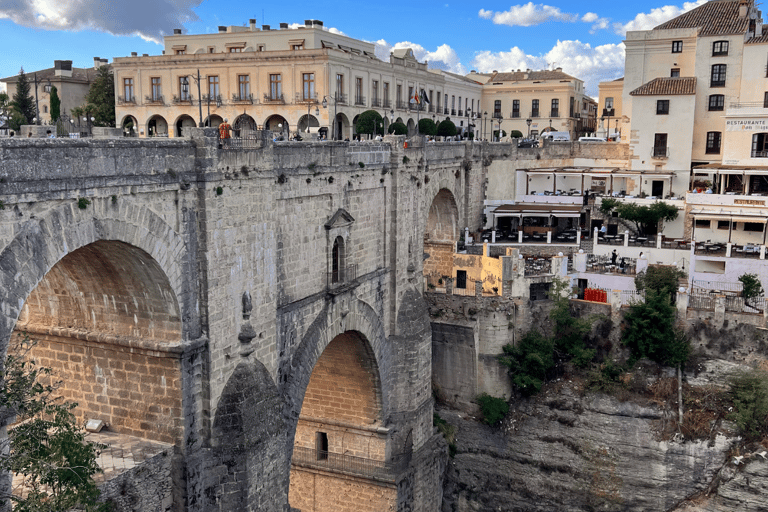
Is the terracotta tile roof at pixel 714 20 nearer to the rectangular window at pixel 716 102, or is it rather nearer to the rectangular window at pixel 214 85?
the rectangular window at pixel 716 102

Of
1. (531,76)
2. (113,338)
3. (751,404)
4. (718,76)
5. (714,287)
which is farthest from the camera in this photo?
(531,76)

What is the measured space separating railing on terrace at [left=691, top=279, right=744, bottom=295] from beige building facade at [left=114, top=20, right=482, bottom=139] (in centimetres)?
1606

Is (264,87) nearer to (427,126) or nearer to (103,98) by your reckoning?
(427,126)

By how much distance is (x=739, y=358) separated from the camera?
25.9m

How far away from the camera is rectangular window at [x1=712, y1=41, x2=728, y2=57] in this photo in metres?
35.9

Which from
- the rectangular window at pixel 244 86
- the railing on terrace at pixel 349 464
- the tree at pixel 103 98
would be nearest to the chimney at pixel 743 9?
the rectangular window at pixel 244 86

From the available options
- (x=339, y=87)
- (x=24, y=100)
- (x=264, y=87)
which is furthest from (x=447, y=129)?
(x=24, y=100)

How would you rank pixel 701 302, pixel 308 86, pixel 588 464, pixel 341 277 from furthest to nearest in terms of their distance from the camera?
pixel 308 86
pixel 701 302
pixel 588 464
pixel 341 277

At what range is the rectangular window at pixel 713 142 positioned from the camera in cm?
3653

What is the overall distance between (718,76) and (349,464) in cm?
2549

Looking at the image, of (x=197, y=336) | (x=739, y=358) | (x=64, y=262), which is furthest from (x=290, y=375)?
(x=739, y=358)

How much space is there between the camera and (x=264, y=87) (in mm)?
42188

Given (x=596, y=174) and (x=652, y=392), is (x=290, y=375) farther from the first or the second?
(x=596, y=174)

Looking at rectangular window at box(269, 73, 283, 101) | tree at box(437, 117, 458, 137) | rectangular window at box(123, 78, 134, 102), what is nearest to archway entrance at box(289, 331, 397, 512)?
rectangular window at box(269, 73, 283, 101)
